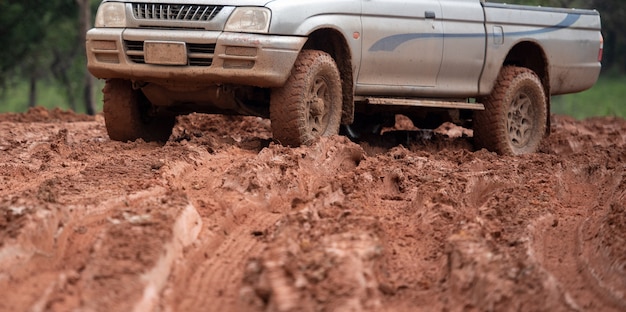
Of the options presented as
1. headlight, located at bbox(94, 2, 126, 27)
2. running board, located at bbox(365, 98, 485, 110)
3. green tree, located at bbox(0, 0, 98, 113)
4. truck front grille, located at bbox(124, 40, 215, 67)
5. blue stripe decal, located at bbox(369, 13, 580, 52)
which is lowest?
green tree, located at bbox(0, 0, 98, 113)

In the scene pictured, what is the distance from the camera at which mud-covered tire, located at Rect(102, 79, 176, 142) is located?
917 centimetres

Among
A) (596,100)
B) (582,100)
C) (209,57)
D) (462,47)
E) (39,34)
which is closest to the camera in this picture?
(209,57)

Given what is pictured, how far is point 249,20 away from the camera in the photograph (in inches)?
329

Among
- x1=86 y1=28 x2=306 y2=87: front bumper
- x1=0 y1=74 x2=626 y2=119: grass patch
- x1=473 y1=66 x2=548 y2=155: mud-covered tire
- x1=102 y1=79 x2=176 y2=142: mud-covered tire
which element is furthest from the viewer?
x1=0 y1=74 x2=626 y2=119: grass patch

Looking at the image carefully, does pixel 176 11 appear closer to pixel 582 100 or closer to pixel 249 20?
pixel 249 20

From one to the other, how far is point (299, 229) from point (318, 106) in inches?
119

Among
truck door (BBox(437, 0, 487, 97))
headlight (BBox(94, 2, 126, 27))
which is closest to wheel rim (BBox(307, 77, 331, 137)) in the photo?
truck door (BBox(437, 0, 487, 97))

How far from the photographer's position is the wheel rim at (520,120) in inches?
431

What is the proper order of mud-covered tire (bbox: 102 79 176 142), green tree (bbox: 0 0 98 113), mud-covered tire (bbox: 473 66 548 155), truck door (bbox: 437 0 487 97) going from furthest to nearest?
green tree (bbox: 0 0 98 113) < mud-covered tire (bbox: 473 66 548 155) < truck door (bbox: 437 0 487 97) < mud-covered tire (bbox: 102 79 176 142)

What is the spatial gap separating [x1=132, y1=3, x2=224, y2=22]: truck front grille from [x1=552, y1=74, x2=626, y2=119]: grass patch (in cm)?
1924

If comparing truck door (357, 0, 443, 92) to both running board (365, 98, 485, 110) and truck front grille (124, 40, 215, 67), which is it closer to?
running board (365, 98, 485, 110)

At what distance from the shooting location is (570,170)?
9.12 meters

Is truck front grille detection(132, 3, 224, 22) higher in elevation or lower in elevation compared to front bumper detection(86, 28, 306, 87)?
higher

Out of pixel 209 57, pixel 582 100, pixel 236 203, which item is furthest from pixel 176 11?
pixel 582 100
